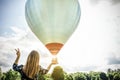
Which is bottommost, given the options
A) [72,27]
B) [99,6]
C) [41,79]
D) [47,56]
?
[41,79]

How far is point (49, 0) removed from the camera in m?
4.76

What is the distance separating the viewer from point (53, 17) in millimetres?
4777

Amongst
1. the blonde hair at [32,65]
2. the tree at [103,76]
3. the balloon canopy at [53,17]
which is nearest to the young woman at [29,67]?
the blonde hair at [32,65]

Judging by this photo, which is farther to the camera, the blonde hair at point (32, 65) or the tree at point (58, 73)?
A: the tree at point (58, 73)

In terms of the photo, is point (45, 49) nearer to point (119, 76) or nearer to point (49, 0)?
point (49, 0)

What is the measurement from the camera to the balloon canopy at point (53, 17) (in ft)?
15.5

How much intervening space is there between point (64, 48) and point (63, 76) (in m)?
0.50

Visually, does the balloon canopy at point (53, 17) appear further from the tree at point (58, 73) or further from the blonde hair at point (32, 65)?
the blonde hair at point (32, 65)

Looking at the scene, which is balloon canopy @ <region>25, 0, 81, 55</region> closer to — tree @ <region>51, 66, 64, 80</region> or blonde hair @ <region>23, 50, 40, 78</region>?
tree @ <region>51, 66, 64, 80</region>

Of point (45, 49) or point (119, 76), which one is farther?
point (119, 76)

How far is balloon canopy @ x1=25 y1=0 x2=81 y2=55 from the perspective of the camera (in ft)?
15.5

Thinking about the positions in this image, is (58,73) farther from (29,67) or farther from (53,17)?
(29,67)

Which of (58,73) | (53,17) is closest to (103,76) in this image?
(58,73)

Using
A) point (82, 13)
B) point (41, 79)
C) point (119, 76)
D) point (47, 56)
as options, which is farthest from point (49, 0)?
point (119, 76)
